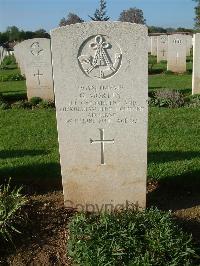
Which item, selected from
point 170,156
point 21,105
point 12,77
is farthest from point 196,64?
point 12,77

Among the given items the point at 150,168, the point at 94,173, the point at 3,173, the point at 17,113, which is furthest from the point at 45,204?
the point at 17,113

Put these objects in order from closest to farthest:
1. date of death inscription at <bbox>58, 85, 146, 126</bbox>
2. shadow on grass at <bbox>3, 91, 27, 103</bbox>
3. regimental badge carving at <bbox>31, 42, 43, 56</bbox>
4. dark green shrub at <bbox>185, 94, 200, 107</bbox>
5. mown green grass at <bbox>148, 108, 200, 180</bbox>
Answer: date of death inscription at <bbox>58, 85, 146, 126</bbox> < mown green grass at <bbox>148, 108, 200, 180</bbox> < dark green shrub at <bbox>185, 94, 200, 107</bbox> < regimental badge carving at <bbox>31, 42, 43, 56</bbox> < shadow on grass at <bbox>3, 91, 27, 103</bbox>

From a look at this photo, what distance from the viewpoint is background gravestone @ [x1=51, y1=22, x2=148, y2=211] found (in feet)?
12.9

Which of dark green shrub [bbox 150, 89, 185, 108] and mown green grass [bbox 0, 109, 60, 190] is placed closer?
mown green grass [bbox 0, 109, 60, 190]

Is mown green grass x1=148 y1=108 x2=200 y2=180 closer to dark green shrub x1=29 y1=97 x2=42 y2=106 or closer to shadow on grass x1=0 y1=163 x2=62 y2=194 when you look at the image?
shadow on grass x1=0 y1=163 x2=62 y2=194

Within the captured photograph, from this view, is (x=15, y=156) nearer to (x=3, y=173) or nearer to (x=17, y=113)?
(x=3, y=173)

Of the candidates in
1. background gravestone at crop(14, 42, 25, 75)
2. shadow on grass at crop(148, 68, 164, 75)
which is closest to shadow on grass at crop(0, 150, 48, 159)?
background gravestone at crop(14, 42, 25, 75)

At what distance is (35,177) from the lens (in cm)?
544

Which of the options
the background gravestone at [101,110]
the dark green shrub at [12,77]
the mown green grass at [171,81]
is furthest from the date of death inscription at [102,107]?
the dark green shrub at [12,77]

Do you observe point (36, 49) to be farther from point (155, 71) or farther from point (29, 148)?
Answer: point (155, 71)

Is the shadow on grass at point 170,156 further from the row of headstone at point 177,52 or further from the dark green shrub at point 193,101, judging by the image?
the row of headstone at point 177,52

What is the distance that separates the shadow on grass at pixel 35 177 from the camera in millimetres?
5188

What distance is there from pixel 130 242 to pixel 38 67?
8.94 metres

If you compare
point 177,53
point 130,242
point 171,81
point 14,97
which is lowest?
point 130,242
